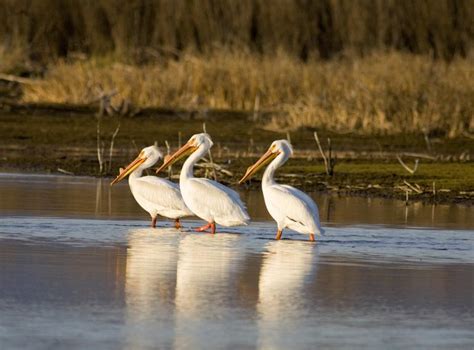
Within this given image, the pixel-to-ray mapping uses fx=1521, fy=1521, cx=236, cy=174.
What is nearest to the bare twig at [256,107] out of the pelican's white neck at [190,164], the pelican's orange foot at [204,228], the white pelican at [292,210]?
the pelican's white neck at [190,164]

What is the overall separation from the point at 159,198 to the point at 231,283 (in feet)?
11.8

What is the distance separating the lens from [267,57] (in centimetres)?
2756

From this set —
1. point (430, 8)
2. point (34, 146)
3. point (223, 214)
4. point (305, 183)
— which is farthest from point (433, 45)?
point (223, 214)

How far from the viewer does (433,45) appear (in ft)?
101

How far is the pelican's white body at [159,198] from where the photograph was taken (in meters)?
12.3

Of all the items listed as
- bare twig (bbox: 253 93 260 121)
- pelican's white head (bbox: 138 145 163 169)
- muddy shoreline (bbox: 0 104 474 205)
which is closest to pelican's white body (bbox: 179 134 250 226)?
pelican's white head (bbox: 138 145 163 169)

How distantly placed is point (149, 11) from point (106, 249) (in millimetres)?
20803

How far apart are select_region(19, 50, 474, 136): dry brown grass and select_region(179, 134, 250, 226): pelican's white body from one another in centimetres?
1093

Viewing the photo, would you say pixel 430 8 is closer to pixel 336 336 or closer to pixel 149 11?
pixel 149 11

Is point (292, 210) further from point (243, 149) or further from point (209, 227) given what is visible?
point (243, 149)

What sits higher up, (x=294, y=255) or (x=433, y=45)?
(x=433, y=45)

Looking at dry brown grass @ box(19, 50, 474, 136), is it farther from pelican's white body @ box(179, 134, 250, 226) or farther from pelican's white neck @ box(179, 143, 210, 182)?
pelican's white body @ box(179, 134, 250, 226)

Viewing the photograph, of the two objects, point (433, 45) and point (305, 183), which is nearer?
point (305, 183)

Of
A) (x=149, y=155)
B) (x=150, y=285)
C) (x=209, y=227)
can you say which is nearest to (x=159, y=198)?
(x=209, y=227)
